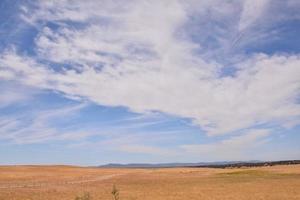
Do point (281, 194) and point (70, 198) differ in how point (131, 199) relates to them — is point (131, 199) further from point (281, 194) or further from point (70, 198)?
point (281, 194)

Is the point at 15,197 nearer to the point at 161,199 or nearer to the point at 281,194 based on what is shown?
the point at 161,199

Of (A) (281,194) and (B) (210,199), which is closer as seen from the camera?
(B) (210,199)

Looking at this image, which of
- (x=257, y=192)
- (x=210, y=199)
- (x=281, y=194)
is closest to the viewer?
(x=210, y=199)

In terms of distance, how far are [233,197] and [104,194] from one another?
A: 11543 millimetres

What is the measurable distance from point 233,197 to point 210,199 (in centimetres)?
233

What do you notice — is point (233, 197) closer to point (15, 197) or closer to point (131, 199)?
point (131, 199)

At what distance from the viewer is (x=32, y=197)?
37.6 meters

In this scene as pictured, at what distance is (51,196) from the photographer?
38.9 metres

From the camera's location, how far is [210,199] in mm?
36281

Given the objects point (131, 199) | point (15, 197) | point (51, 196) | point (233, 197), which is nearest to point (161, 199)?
point (131, 199)

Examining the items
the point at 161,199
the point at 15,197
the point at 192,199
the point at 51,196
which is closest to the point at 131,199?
the point at 161,199

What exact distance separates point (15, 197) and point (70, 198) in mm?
4602

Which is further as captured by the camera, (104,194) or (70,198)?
(104,194)

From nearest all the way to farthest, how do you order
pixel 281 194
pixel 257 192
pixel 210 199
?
pixel 210 199 → pixel 281 194 → pixel 257 192
